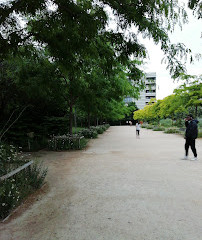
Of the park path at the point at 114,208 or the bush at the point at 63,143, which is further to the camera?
the bush at the point at 63,143

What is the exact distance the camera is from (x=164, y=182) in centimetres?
559

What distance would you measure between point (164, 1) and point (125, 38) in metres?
0.92

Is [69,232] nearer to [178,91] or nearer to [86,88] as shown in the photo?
[86,88]

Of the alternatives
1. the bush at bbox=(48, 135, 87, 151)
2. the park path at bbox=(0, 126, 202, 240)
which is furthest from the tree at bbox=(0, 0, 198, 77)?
the bush at bbox=(48, 135, 87, 151)

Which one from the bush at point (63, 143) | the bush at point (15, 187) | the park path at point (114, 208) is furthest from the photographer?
the bush at point (63, 143)

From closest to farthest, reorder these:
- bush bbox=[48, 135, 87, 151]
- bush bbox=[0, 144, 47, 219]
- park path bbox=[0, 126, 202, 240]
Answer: park path bbox=[0, 126, 202, 240], bush bbox=[0, 144, 47, 219], bush bbox=[48, 135, 87, 151]

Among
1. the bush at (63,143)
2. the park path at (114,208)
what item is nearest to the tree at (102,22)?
the park path at (114,208)

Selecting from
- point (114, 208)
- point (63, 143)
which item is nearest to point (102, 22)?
point (114, 208)

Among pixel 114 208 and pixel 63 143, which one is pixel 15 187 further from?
pixel 63 143

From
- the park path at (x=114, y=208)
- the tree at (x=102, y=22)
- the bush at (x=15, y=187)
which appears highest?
the tree at (x=102, y=22)

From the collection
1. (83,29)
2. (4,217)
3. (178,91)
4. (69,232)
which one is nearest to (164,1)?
(83,29)

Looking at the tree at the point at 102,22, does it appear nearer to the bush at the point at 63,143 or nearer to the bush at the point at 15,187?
the bush at the point at 15,187

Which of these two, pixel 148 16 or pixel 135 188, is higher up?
pixel 148 16

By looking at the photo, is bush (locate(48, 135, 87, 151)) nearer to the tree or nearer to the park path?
the park path
